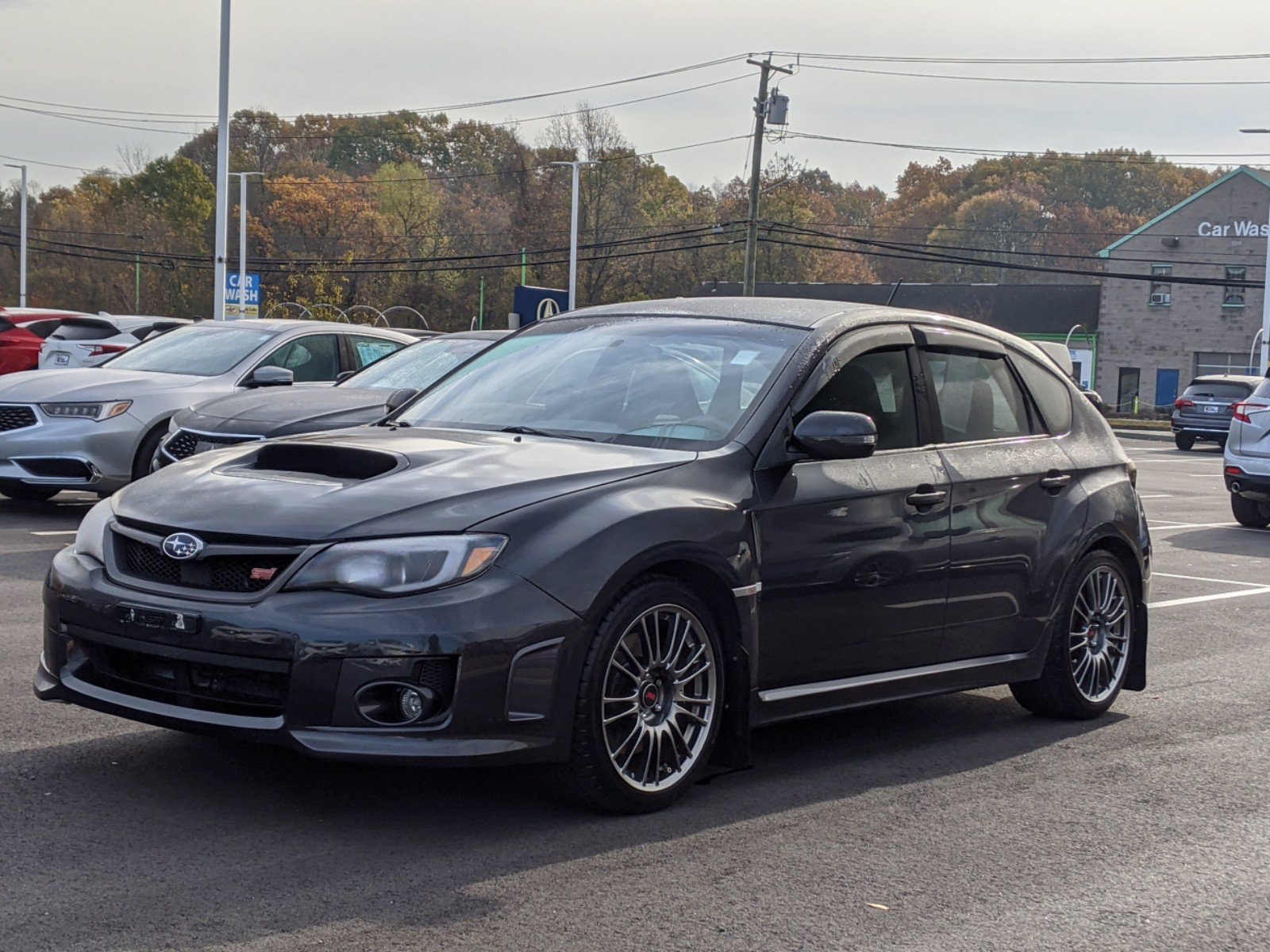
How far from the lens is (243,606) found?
451cm

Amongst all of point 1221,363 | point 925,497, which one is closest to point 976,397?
point 925,497

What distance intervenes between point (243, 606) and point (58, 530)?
7954 millimetres

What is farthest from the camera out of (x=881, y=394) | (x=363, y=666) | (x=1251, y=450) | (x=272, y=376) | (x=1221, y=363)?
(x=1221, y=363)

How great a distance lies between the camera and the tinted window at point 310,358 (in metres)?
13.4

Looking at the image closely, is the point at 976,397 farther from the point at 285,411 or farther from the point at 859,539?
the point at 285,411

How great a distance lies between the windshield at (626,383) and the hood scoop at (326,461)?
29.3 inches

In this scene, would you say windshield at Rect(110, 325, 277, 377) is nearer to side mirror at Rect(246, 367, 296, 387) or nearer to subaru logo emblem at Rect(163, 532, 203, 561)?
side mirror at Rect(246, 367, 296, 387)

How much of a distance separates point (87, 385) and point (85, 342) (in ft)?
29.5

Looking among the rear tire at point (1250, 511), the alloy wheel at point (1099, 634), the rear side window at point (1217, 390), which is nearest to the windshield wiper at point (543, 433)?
the alloy wheel at point (1099, 634)

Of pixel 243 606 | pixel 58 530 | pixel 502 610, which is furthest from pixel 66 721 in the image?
pixel 58 530

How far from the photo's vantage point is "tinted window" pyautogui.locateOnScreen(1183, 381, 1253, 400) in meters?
36.2

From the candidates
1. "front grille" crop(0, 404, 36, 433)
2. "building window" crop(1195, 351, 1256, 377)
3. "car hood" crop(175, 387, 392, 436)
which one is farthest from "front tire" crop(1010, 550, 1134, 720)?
"building window" crop(1195, 351, 1256, 377)

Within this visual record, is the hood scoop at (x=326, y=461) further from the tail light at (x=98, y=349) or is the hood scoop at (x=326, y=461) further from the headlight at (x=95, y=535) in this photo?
the tail light at (x=98, y=349)

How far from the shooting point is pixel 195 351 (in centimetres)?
1358
